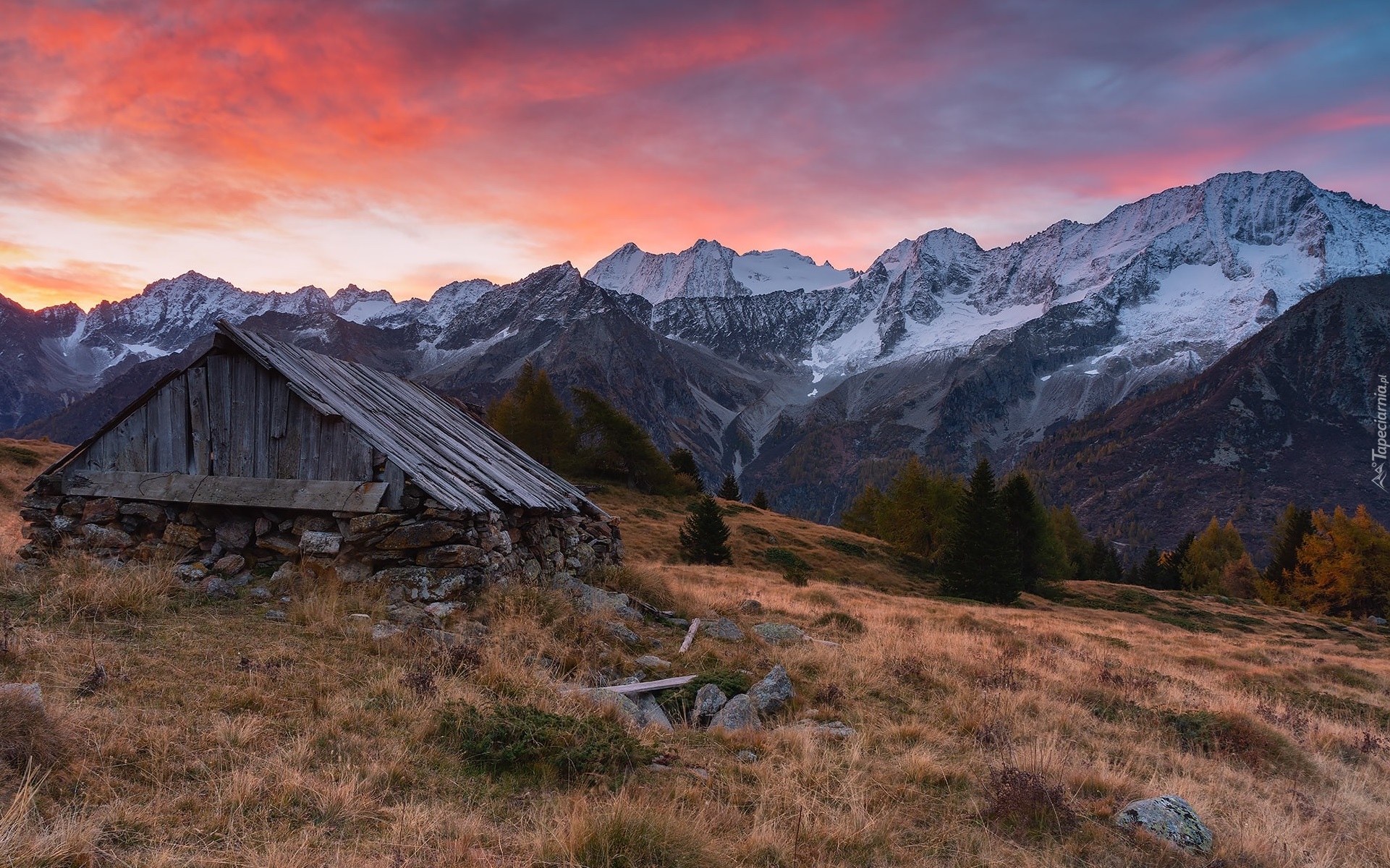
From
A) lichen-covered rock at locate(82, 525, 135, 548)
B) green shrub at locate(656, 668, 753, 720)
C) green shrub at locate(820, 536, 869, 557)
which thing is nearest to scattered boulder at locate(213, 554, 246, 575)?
lichen-covered rock at locate(82, 525, 135, 548)

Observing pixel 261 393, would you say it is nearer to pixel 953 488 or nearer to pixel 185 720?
pixel 185 720

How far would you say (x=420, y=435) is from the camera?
14039 mm

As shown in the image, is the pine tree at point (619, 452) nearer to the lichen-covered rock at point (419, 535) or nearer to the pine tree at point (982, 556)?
the pine tree at point (982, 556)

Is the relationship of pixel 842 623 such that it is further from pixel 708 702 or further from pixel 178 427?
pixel 178 427

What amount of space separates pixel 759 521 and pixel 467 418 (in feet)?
127

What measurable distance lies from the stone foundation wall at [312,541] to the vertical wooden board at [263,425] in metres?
0.75

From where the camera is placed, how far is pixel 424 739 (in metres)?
6.09

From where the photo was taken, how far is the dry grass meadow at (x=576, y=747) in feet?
14.4

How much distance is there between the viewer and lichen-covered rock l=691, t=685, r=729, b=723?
7762 mm

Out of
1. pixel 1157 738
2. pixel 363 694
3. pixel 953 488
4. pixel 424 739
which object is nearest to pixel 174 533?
pixel 363 694

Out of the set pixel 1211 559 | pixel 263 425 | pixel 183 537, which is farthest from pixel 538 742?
pixel 1211 559

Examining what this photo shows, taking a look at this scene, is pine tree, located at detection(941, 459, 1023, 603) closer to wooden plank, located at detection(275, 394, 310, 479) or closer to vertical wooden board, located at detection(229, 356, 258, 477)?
wooden plank, located at detection(275, 394, 310, 479)

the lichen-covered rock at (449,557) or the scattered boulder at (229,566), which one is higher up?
the lichen-covered rock at (449,557)

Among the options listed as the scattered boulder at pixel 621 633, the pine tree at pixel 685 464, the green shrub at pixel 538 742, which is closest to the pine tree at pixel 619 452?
the pine tree at pixel 685 464
